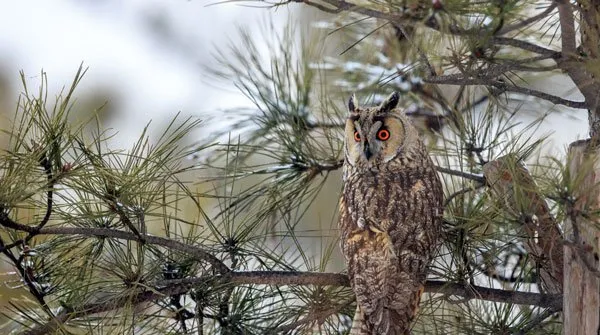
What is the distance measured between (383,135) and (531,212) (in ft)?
2.12

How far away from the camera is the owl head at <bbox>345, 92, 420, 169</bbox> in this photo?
83.0 inches

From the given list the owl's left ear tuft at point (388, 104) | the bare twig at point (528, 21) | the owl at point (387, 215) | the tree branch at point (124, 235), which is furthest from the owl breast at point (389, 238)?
the bare twig at point (528, 21)

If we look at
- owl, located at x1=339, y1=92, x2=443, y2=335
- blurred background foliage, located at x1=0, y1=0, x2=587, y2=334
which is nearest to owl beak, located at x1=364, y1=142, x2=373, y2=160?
owl, located at x1=339, y1=92, x2=443, y2=335

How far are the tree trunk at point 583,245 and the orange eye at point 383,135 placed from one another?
54 centimetres

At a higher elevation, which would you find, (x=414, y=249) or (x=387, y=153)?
(x=387, y=153)

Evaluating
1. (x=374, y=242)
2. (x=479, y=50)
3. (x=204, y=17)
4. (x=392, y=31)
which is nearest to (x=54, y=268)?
(x=374, y=242)

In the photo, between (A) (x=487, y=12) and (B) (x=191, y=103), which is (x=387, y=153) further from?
(B) (x=191, y=103)

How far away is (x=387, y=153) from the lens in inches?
84.6

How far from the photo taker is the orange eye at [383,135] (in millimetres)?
2145

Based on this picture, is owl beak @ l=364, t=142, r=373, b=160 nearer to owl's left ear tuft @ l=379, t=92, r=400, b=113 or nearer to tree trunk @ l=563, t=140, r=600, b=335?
owl's left ear tuft @ l=379, t=92, r=400, b=113

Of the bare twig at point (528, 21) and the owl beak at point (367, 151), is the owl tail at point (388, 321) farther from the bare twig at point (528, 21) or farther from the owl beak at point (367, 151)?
the bare twig at point (528, 21)

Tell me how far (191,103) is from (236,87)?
4.00m

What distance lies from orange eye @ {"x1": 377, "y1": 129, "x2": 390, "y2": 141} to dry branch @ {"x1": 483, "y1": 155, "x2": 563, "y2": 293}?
26cm

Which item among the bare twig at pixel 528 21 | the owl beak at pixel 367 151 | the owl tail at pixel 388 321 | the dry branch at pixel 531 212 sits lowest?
the owl tail at pixel 388 321
